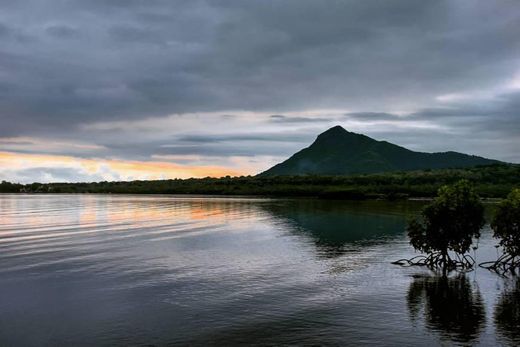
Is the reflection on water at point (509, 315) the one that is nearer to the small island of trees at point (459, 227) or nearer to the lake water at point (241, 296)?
the lake water at point (241, 296)

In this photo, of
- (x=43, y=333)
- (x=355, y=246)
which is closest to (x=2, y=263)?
A: (x=43, y=333)

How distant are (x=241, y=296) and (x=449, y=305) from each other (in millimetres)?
12937

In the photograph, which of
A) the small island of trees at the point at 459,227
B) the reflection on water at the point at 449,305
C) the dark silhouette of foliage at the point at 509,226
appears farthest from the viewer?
the small island of trees at the point at 459,227

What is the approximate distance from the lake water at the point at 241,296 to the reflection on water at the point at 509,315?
0.07 m

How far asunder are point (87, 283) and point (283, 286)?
14.3 m

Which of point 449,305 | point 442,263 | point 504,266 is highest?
point 504,266

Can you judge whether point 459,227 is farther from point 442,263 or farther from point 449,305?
point 449,305

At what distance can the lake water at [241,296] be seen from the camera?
24.2 m

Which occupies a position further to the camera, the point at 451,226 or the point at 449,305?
the point at 451,226

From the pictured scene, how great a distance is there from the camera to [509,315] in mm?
27344

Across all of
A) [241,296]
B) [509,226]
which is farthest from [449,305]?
[509,226]

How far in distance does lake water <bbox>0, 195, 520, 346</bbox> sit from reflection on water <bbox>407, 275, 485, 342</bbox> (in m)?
0.07

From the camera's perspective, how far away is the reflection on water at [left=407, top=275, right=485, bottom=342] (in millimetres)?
25047

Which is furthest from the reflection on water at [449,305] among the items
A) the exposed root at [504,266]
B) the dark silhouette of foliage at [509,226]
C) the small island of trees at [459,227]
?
the dark silhouette of foliage at [509,226]
